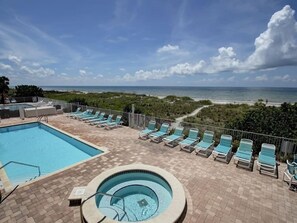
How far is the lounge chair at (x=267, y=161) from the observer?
599cm

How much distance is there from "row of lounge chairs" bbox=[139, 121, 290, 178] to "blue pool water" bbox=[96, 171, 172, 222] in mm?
2968

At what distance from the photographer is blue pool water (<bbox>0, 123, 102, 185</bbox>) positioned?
702cm

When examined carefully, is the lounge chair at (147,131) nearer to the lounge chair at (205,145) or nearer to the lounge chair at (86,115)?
the lounge chair at (205,145)

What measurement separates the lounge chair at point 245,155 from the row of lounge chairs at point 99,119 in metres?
8.00

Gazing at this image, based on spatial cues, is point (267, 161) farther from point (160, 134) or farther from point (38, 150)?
point (38, 150)

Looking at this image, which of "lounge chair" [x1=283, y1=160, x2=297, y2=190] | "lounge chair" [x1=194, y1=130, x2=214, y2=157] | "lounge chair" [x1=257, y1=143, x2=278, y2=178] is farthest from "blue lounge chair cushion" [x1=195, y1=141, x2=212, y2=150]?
"lounge chair" [x1=283, y1=160, x2=297, y2=190]

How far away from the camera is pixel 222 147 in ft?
24.5

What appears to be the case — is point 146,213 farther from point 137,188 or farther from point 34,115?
point 34,115

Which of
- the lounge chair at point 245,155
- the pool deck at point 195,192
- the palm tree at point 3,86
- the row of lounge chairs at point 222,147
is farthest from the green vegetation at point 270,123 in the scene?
the palm tree at point 3,86

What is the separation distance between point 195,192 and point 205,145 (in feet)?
10.3

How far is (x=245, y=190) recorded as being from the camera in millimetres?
5086

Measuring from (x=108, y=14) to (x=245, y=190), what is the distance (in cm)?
1193

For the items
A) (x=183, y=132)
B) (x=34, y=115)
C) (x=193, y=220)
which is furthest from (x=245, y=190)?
(x=34, y=115)

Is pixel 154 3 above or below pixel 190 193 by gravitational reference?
above
